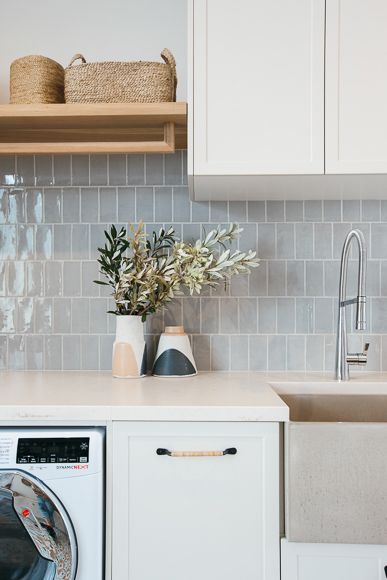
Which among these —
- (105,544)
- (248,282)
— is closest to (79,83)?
(248,282)

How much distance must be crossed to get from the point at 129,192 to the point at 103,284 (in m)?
0.40

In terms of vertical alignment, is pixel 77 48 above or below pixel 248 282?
above

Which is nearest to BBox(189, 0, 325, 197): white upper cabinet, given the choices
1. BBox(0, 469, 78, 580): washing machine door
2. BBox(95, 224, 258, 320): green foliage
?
BBox(95, 224, 258, 320): green foliage

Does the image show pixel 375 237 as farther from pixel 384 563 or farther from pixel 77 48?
pixel 77 48

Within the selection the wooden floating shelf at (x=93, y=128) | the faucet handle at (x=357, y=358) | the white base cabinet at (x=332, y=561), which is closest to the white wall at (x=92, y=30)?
the wooden floating shelf at (x=93, y=128)

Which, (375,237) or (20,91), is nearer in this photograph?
(20,91)

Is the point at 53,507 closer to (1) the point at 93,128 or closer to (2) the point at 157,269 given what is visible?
(2) the point at 157,269

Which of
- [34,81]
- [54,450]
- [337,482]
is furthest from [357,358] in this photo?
[34,81]

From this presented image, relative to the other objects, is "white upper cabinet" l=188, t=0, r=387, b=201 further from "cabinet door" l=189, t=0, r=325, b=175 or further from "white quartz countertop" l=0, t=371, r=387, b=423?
"white quartz countertop" l=0, t=371, r=387, b=423

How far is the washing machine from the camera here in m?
1.49

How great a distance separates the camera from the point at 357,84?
182 centimetres

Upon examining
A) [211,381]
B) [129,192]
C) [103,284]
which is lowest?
[211,381]

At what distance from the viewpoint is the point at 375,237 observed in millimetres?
2207

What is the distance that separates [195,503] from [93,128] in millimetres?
1284
